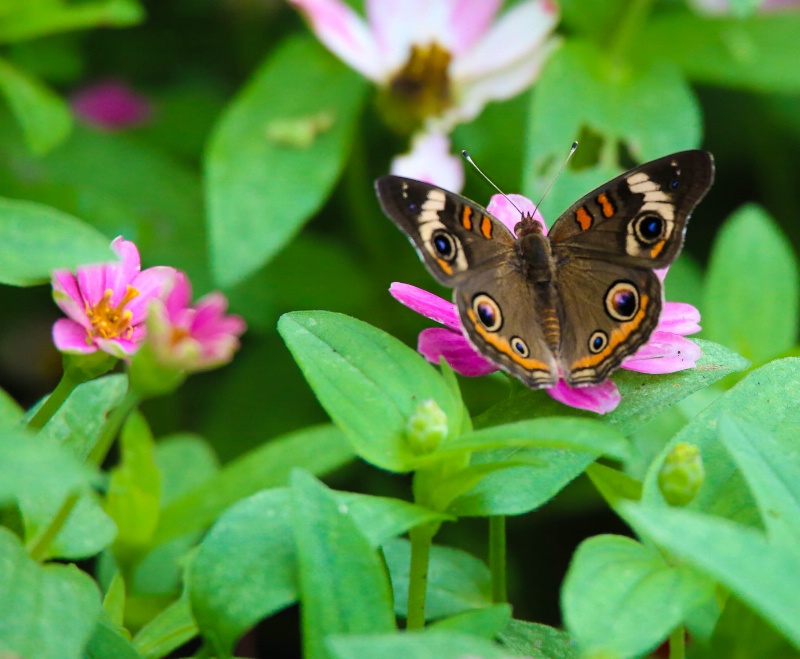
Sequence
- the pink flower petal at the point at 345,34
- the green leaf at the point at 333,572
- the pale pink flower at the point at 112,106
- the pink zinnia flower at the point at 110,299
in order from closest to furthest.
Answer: the green leaf at the point at 333,572
the pink zinnia flower at the point at 110,299
the pink flower petal at the point at 345,34
the pale pink flower at the point at 112,106

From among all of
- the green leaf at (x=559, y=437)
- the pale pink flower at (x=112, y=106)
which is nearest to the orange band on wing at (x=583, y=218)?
the green leaf at (x=559, y=437)

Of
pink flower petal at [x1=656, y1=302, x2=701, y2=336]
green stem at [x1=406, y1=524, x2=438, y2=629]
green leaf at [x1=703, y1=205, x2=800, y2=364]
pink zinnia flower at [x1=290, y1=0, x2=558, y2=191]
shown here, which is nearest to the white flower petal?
pink zinnia flower at [x1=290, y1=0, x2=558, y2=191]

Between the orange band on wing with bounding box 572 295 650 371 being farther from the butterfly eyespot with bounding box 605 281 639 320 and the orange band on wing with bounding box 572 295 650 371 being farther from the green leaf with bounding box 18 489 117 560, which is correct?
the green leaf with bounding box 18 489 117 560

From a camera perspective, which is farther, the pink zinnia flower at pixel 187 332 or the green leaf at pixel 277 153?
the green leaf at pixel 277 153

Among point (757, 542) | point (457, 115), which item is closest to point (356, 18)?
point (457, 115)

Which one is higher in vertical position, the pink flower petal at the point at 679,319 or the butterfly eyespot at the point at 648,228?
the butterfly eyespot at the point at 648,228

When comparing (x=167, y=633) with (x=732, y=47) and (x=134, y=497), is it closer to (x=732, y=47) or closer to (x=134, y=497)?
(x=134, y=497)

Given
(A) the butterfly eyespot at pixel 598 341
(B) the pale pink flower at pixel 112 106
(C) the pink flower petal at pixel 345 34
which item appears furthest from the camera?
(B) the pale pink flower at pixel 112 106

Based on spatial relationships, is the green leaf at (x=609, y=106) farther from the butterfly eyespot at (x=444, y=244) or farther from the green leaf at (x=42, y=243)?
the green leaf at (x=42, y=243)
